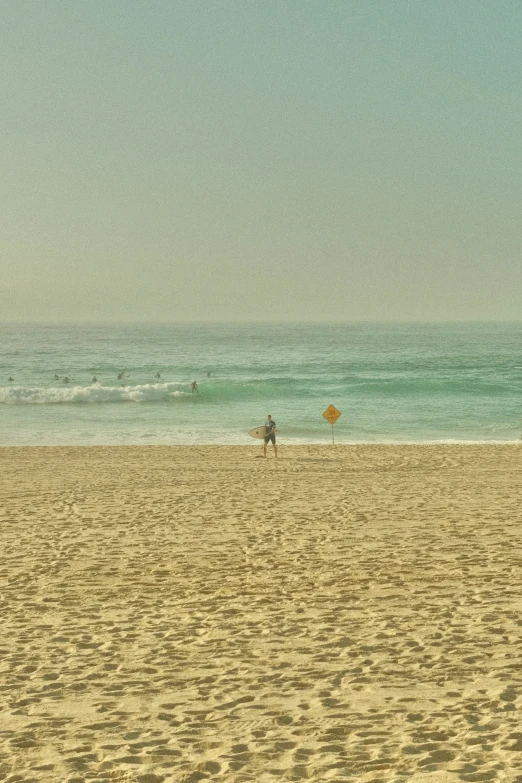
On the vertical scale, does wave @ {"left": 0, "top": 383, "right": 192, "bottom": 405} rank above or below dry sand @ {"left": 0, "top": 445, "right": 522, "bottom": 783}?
above

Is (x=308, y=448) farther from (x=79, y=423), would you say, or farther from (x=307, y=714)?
(x=307, y=714)

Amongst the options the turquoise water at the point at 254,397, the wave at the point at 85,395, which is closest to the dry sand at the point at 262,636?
the turquoise water at the point at 254,397

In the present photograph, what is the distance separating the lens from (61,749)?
224 inches

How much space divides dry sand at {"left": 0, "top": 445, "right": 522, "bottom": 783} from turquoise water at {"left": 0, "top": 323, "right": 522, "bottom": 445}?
14.4 meters

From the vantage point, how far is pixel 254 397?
46188 mm

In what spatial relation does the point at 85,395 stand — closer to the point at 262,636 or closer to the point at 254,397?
the point at 254,397

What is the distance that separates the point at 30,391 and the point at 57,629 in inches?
1447

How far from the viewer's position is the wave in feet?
138

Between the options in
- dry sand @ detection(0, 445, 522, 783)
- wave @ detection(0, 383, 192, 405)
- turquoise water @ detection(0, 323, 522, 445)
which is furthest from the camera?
wave @ detection(0, 383, 192, 405)

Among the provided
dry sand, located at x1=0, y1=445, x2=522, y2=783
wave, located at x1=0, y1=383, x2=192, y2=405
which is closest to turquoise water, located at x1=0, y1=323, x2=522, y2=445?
wave, located at x1=0, y1=383, x2=192, y2=405

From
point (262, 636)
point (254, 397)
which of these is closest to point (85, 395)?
point (254, 397)

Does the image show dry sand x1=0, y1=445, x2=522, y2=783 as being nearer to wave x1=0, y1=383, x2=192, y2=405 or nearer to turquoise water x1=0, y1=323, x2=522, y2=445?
turquoise water x1=0, y1=323, x2=522, y2=445

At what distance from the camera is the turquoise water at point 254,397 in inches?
1206

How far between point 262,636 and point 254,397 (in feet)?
125
